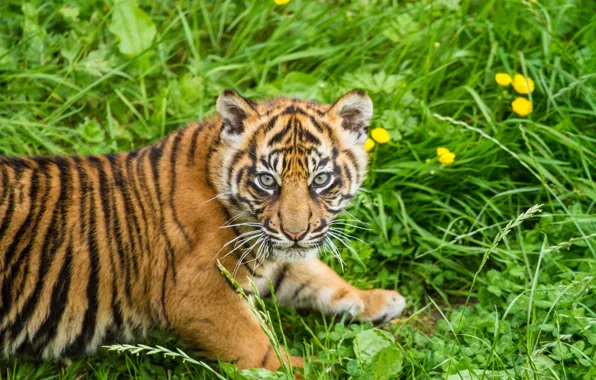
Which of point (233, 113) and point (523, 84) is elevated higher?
point (233, 113)

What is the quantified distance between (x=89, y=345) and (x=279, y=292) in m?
0.97

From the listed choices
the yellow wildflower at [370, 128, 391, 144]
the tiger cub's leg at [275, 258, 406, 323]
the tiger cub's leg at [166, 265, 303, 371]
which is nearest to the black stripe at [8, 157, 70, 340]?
the tiger cub's leg at [166, 265, 303, 371]

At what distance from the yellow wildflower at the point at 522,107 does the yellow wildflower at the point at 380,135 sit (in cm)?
77

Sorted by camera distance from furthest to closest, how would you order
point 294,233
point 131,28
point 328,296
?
point 131,28, point 328,296, point 294,233

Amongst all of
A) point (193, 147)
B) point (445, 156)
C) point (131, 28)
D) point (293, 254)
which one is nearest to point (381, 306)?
point (293, 254)

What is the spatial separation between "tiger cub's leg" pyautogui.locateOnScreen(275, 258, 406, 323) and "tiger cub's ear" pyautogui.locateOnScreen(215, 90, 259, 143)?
2.81 feet

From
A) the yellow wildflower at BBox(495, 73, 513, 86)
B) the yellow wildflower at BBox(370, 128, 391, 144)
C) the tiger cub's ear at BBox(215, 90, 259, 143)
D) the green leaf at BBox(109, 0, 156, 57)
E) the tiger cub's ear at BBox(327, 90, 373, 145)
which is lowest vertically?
the yellow wildflower at BBox(370, 128, 391, 144)

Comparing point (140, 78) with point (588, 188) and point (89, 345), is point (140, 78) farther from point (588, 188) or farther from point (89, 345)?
point (588, 188)

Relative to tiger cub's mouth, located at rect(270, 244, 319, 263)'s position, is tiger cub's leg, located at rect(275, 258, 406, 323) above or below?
A: below

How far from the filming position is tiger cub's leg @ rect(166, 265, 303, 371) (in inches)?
144

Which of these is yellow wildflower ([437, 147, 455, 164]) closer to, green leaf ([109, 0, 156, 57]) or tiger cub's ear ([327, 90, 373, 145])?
tiger cub's ear ([327, 90, 373, 145])

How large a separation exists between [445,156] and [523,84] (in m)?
0.72

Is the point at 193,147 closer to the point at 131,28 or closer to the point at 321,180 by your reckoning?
the point at 321,180

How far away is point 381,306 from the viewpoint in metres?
4.17
